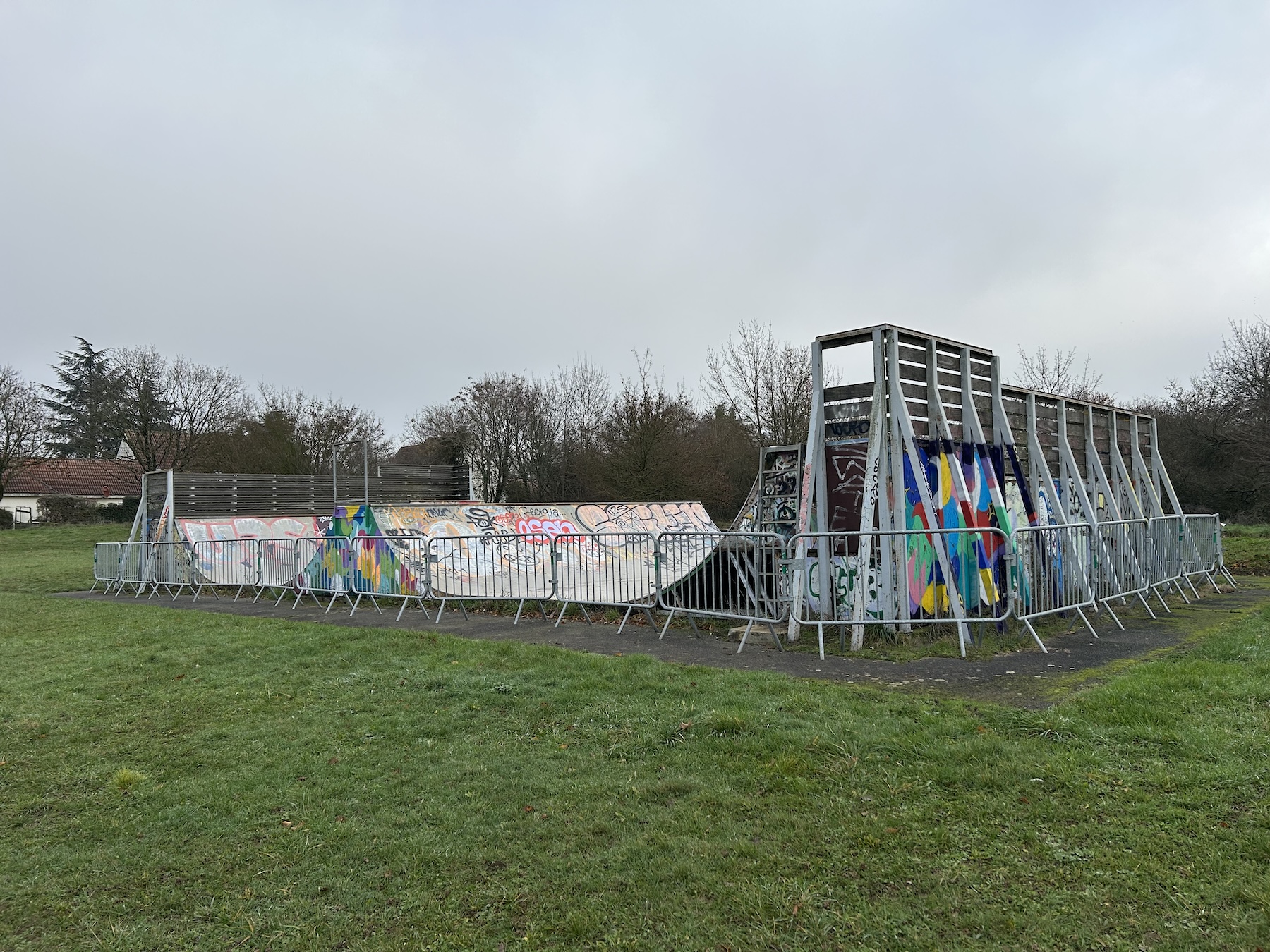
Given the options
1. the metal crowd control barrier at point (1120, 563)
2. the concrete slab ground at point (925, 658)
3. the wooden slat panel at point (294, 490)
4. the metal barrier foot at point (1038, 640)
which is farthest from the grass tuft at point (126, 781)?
the wooden slat panel at point (294, 490)

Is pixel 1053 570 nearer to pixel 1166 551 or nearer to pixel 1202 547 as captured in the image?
pixel 1166 551

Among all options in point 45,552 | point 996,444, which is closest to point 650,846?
point 996,444

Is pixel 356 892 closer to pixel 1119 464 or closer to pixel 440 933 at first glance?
pixel 440 933

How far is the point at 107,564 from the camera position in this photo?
19328 millimetres

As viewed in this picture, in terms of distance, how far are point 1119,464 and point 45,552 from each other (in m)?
36.4

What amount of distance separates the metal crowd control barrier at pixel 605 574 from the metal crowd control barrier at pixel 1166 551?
23.1ft

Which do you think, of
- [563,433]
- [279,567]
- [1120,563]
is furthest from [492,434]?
[1120,563]

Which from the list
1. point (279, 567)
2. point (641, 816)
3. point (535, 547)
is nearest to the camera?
point (641, 816)

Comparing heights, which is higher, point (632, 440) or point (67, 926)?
point (632, 440)

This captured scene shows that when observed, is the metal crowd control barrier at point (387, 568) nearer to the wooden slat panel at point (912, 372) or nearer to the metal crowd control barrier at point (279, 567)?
the metal crowd control barrier at point (279, 567)

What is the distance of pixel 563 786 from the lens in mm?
4234

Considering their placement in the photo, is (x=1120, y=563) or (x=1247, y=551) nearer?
(x=1120, y=563)

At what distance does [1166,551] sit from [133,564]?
2106cm

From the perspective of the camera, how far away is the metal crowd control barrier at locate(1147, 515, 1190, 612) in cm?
1130
